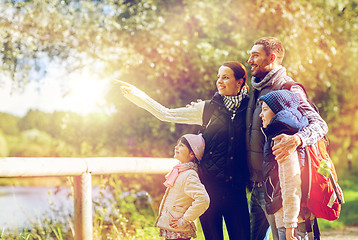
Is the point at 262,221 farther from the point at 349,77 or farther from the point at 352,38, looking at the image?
the point at 349,77

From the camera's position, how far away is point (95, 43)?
849cm

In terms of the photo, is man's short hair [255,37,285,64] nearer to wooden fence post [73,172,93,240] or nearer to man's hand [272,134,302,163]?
man's hand [272,134,302,163]

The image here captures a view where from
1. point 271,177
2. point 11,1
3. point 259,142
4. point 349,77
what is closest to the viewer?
point 271,177

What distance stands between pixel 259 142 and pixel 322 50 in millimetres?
6628

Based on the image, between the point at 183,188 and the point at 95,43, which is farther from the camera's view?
the point at 95,43

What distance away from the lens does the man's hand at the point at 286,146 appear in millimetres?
2746

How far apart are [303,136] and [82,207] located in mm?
2183

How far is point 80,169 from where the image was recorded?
3.96m

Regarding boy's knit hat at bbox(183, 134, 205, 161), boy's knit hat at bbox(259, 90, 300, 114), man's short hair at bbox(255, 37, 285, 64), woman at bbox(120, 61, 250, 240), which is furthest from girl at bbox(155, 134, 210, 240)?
man's short hair at bbox(255, 37, 285, 64)

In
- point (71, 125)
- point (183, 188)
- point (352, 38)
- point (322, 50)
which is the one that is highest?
point (352, 38)

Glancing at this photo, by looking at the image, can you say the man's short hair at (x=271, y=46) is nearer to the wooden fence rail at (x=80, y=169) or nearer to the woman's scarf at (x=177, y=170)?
the woman's scarf at (x=177, y=170)

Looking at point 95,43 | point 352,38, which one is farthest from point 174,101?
point 352,38

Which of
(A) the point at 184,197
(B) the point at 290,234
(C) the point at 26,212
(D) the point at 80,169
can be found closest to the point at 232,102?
(A) the point at 184,197

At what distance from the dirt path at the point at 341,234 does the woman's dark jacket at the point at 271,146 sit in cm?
477
